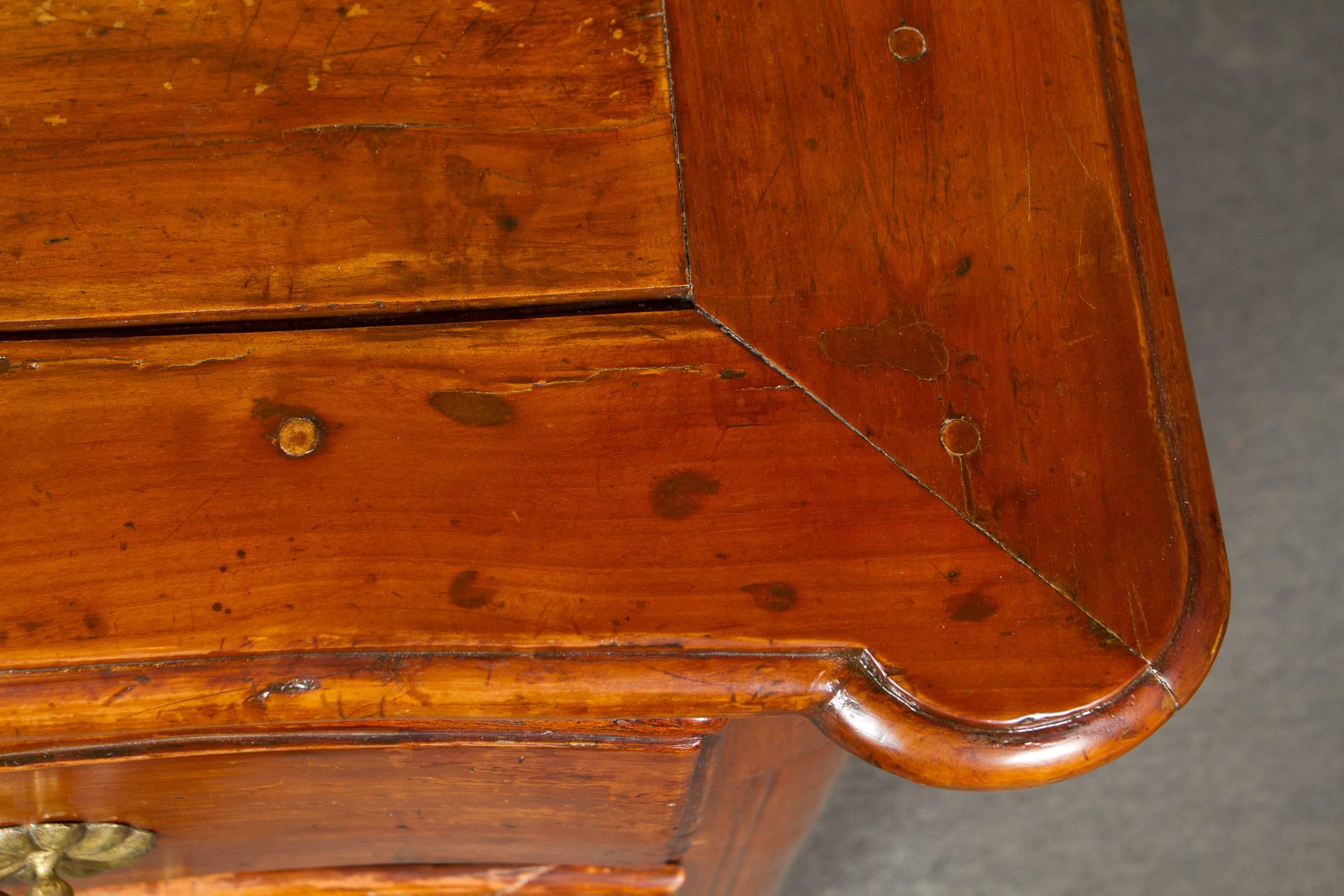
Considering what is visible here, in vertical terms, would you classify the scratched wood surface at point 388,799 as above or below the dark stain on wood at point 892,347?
below

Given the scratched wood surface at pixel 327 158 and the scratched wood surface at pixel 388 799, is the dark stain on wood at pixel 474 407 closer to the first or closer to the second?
the scratched wood surface at pixel 327 158

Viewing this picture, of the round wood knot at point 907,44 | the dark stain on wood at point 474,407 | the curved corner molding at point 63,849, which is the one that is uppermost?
the round wood knot at point 907,44

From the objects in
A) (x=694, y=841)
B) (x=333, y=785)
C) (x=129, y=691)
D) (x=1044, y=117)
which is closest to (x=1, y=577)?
(x=129, y=691)

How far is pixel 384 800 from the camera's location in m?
0.65

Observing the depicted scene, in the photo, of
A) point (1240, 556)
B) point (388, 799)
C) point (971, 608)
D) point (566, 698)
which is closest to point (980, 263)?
point (971, 608)

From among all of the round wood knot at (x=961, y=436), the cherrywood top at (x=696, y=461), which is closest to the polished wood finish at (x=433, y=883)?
the cherrywood top at (x=696, y=461)

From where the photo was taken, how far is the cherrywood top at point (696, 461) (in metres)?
0.50

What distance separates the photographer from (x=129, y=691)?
0.50m

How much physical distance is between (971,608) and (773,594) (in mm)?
85

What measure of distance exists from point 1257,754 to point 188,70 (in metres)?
1.20

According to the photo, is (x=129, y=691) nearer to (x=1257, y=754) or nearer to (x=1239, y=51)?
(x=1257, y=754)

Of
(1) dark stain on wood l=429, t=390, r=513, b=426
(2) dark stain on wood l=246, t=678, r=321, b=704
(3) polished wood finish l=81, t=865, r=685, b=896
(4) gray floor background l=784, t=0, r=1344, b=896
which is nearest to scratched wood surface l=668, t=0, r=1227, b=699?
(1) dark stain on wood l=429, t=390, r=513, b=426

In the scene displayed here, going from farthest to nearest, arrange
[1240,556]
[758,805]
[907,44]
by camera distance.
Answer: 1. [1240,556]
2. [758,805]
3. [907,44]

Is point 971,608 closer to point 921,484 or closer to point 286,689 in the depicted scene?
point 921,484
